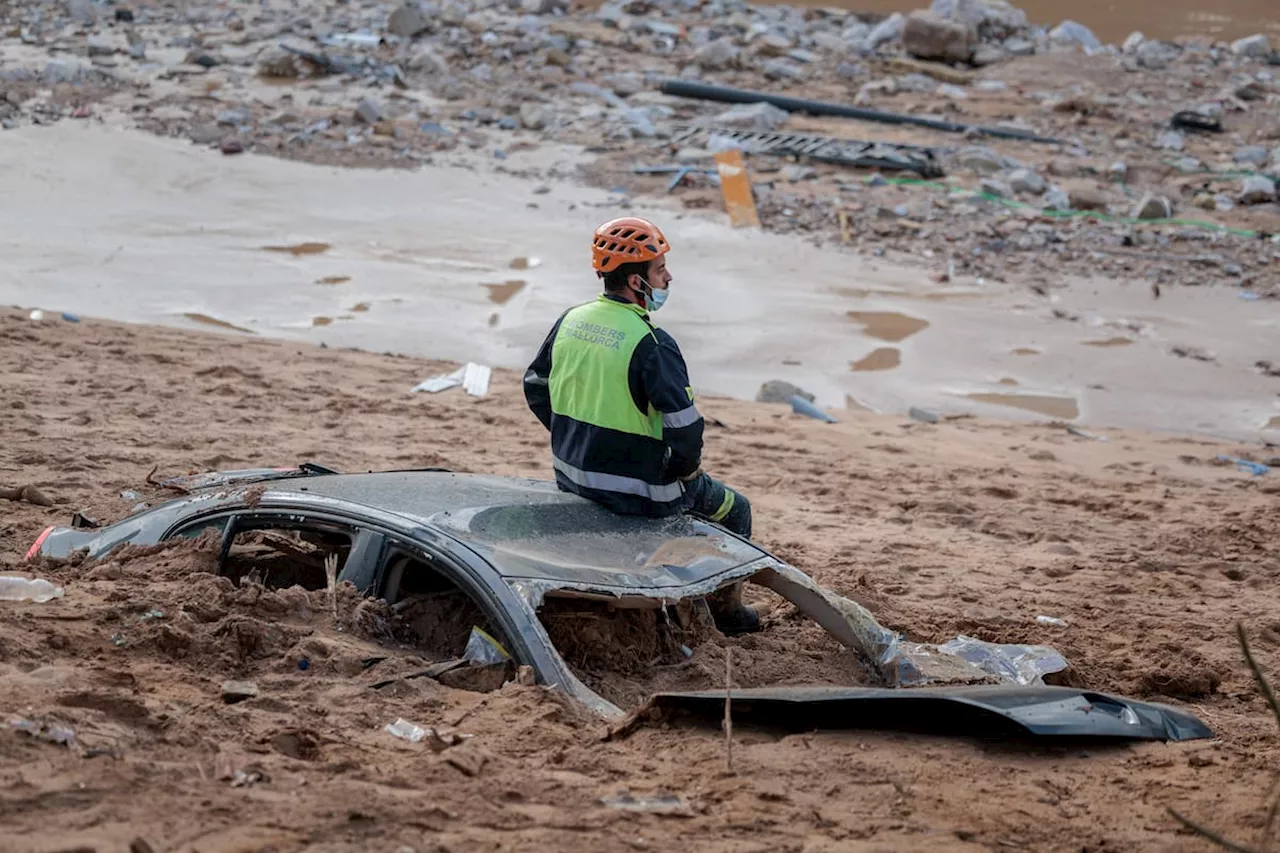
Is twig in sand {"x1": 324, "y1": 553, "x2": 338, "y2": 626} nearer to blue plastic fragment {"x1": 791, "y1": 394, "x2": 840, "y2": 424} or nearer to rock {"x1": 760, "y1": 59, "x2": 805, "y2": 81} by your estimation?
blue plastic fragment {"x1": 791, "y1": 394, "x2": 840, "y2": 424}

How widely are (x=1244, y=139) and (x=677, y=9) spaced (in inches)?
444

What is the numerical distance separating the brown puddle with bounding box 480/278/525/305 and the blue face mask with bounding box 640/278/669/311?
23.2 feet

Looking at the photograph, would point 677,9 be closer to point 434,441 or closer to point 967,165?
point 967,165

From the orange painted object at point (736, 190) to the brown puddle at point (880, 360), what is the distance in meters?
3.47

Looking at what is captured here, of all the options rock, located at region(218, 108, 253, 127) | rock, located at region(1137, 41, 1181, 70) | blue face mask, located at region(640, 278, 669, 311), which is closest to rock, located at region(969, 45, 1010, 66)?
rock, located at region(1137, 41, 1181, 70)

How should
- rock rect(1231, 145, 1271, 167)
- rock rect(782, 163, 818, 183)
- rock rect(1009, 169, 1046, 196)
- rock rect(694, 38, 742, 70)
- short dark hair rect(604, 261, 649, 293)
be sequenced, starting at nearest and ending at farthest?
short dark hair rect(604, 261, 649, 293)
rock rect(1009, 169, 1046, 196)
rock rect(782, 163, 818, 183)
rock rect(1231, 145, 1271, 167)
rock rect(694, 38, 742, 70)

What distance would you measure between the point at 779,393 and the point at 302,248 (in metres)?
5.43

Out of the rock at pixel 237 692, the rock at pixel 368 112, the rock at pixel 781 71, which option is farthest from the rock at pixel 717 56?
the rock at pixel 237 692

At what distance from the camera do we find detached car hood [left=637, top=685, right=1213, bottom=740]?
4.20 meters

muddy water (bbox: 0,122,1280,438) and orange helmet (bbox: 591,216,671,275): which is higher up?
orange helmet (bbox: 591,216,671,275)

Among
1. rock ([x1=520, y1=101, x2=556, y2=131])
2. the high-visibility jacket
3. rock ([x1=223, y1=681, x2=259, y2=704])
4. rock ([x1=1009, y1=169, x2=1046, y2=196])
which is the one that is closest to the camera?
rock ([x1=223, y1=681, x2=259, y2=704])

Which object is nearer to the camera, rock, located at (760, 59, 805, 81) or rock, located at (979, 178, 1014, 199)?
rock, located at (979, 178, 1014, 199)

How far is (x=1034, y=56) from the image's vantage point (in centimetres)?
2508

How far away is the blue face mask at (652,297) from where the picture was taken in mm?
5363
